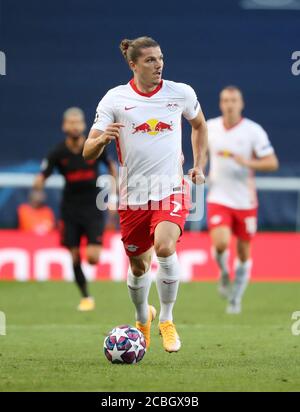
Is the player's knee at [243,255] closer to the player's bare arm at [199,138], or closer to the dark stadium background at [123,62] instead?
the player's bare arm at [199,138]

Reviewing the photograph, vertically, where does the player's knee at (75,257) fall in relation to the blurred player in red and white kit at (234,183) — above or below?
below

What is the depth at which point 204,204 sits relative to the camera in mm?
19281

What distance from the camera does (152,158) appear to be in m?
8.99

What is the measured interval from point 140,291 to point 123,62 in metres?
11.9

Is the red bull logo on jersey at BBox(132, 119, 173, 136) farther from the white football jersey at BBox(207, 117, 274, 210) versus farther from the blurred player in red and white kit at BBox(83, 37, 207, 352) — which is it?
the white football jersey at BBox(207, 117, 274, 210)

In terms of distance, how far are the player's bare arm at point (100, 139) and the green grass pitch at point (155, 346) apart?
5.39ft

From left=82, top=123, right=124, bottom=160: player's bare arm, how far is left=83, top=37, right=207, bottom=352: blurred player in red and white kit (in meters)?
0.01

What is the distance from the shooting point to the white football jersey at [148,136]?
8922 mm

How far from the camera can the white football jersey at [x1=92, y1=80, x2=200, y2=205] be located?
29.3 feet

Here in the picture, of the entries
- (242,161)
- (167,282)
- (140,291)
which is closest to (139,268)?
(140,291)

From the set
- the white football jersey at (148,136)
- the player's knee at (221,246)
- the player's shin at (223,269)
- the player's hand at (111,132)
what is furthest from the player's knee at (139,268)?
the player's shin at (223,269)

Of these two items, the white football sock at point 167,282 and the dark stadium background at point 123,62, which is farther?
the dark stadium background at point 123,62

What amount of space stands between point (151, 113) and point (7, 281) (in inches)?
355
